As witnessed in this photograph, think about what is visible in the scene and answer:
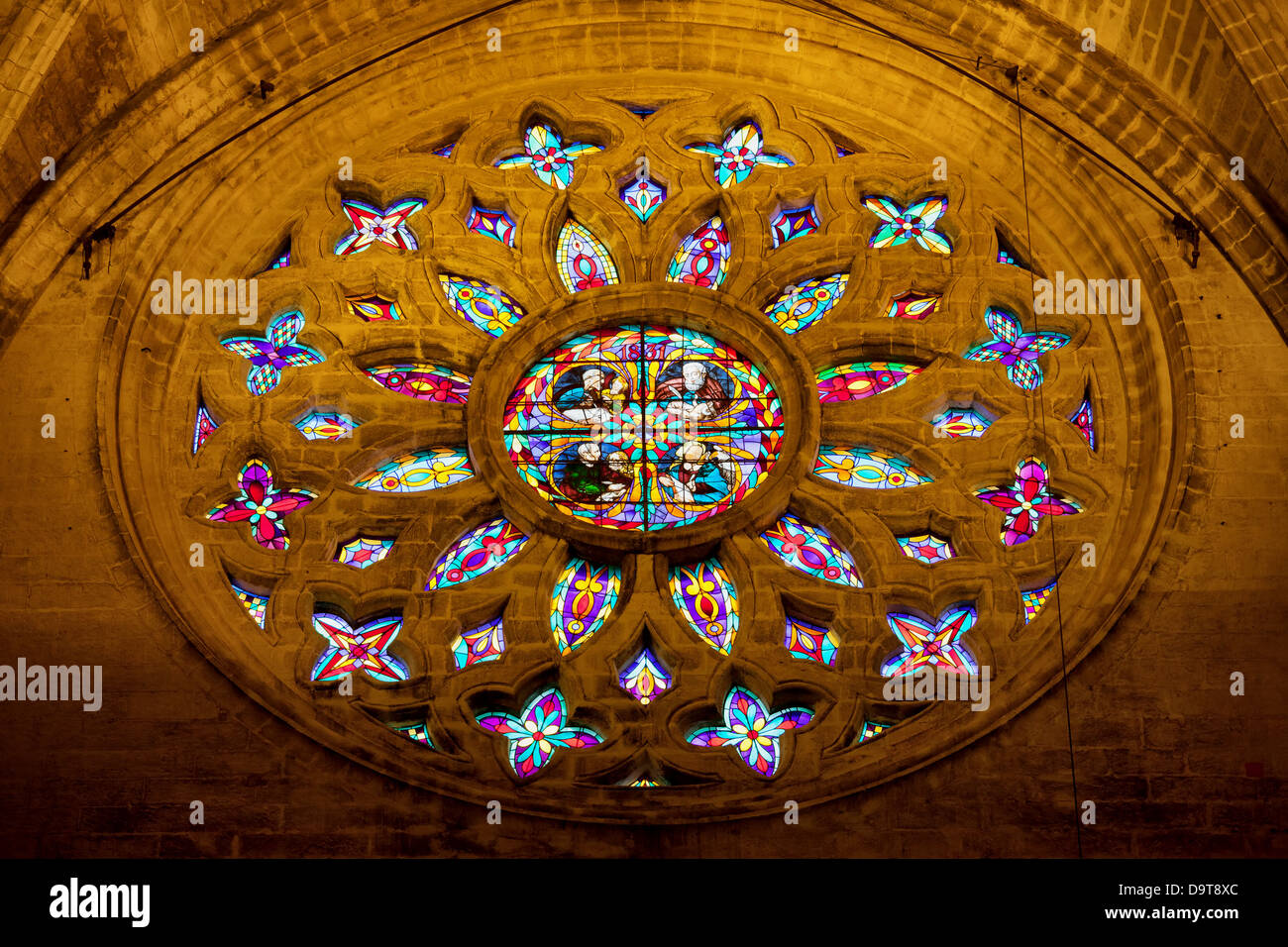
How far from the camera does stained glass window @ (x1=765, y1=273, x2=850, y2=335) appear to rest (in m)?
14.2

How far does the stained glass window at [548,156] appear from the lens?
14906 millimetres

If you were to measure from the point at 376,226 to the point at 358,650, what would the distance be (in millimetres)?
3067

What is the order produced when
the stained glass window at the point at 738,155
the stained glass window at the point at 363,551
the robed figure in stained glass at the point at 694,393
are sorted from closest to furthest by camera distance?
the stained glass window at the point at 363,551
the robed figure in stained glass at the point at 694,393
the stained glass window at the point at 738,155

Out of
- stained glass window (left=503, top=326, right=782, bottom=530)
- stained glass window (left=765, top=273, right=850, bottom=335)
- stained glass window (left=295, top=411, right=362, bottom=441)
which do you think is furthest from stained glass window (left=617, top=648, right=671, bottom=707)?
stained glass window (left=765, top=273, right=850, bottom=335)

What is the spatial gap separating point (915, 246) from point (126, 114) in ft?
15.1

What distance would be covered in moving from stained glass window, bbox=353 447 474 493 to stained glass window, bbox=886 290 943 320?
8.74 feet

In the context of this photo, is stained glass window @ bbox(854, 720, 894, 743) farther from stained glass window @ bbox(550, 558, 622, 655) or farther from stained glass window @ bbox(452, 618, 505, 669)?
stained glass window @ bbox(452, 618, 505, 669)

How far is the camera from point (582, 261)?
14531 mm

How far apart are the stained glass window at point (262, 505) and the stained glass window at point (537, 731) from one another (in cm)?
163

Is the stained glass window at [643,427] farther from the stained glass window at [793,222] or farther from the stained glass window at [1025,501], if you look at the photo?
the stained glass window at [1025,501]

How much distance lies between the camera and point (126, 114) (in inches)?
555

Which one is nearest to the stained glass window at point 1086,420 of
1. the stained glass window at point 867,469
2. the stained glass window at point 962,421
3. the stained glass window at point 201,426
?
the stained glass window at point 962,421
